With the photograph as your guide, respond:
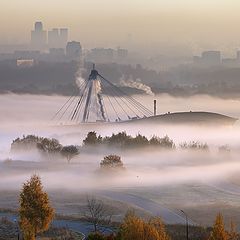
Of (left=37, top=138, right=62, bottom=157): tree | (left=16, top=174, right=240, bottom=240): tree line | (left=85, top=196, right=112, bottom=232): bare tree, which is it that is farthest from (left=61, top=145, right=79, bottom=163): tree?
(left=16, top=174, right=240, bottom=240): tree line

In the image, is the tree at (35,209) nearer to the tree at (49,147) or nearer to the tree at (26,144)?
the tree at (49,147)

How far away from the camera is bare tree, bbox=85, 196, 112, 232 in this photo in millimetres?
46972

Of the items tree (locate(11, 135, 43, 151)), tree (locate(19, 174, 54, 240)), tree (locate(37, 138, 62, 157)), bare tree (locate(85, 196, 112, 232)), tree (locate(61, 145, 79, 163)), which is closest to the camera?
tree (locate(19, 174, 54, 240))

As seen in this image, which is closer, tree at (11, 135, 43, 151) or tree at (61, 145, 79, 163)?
tree at (61, 145, 79, 163)

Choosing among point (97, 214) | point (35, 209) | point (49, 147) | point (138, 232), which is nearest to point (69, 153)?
point (49, 147)

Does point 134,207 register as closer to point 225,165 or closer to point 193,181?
point 193,181

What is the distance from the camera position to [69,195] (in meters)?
59.3

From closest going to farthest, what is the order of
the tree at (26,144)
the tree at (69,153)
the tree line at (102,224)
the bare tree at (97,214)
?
the tree line at (102,224), the bare tree at (97,214), the tree at (69,153), the tree at (26,144)

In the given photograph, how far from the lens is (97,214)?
167ft

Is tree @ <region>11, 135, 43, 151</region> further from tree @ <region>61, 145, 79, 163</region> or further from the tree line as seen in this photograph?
the tree line

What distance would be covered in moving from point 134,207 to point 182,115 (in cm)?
7822

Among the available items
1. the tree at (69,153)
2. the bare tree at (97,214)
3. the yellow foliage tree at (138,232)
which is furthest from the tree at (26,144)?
the yellow foliage tree at (138,232)

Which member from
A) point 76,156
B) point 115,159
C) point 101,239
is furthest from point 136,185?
point 101,239

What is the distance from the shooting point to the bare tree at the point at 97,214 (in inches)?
1849
